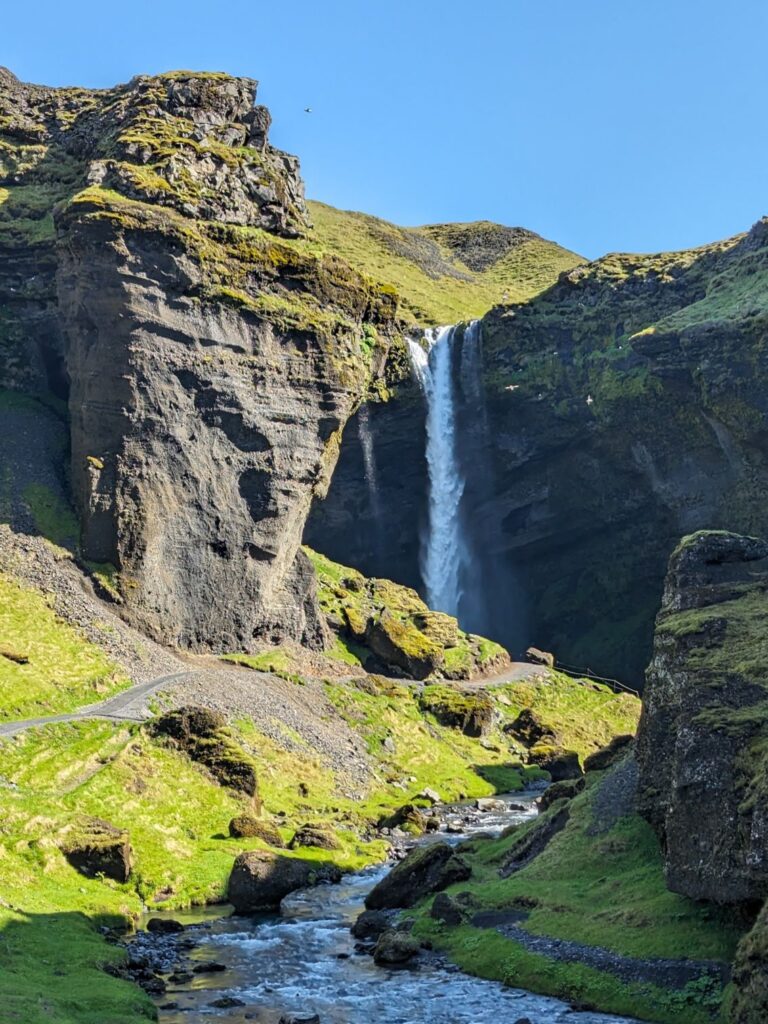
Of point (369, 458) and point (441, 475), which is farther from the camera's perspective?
point (441, 475)

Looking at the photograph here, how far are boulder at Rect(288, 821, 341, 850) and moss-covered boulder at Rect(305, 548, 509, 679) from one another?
43806 millimetres

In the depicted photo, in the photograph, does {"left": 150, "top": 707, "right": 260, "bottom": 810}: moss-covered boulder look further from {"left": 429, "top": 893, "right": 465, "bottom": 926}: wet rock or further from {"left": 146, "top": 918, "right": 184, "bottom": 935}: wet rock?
{"left": 429, "top": 893, "right": 465, "bottom": 926}: wet rock

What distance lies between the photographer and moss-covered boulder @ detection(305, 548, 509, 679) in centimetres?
9594

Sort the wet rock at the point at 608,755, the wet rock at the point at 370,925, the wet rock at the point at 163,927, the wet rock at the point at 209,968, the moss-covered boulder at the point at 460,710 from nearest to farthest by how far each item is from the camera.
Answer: the wet rock at the point at 209,968, the wet rock at the point at 370,925, the wet rock at the point at 163,927, the wet rock at the point at 608,755, the moss-covered boulder at the point at 460,710

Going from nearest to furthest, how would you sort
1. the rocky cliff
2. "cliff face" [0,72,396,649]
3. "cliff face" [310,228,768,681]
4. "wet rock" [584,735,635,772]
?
the rocky cliff → "wet rock" [584,735,635,772] → "cliff face" [0,72,396,649] → "cliff face" [310,228,768,681]

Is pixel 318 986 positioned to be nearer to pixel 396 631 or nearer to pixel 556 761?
pixel 556 761

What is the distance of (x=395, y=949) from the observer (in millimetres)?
32969

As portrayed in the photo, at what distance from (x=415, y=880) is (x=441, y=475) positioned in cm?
7487

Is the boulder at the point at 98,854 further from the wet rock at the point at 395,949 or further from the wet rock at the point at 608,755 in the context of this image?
the wet rock at the point at 608,755

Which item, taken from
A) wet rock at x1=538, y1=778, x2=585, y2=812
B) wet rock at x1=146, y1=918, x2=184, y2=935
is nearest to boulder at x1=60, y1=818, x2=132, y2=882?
wet rock at x1=146, y1=918, x2=184, y2=935

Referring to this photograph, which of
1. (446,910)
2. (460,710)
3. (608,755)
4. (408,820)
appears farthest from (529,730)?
(446,910)

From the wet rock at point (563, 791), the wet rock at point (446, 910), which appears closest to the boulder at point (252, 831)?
the wet rock at point (563, 791)

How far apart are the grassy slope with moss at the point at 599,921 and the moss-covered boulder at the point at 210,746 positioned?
17412 millimetres

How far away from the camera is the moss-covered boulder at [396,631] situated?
315 feet
